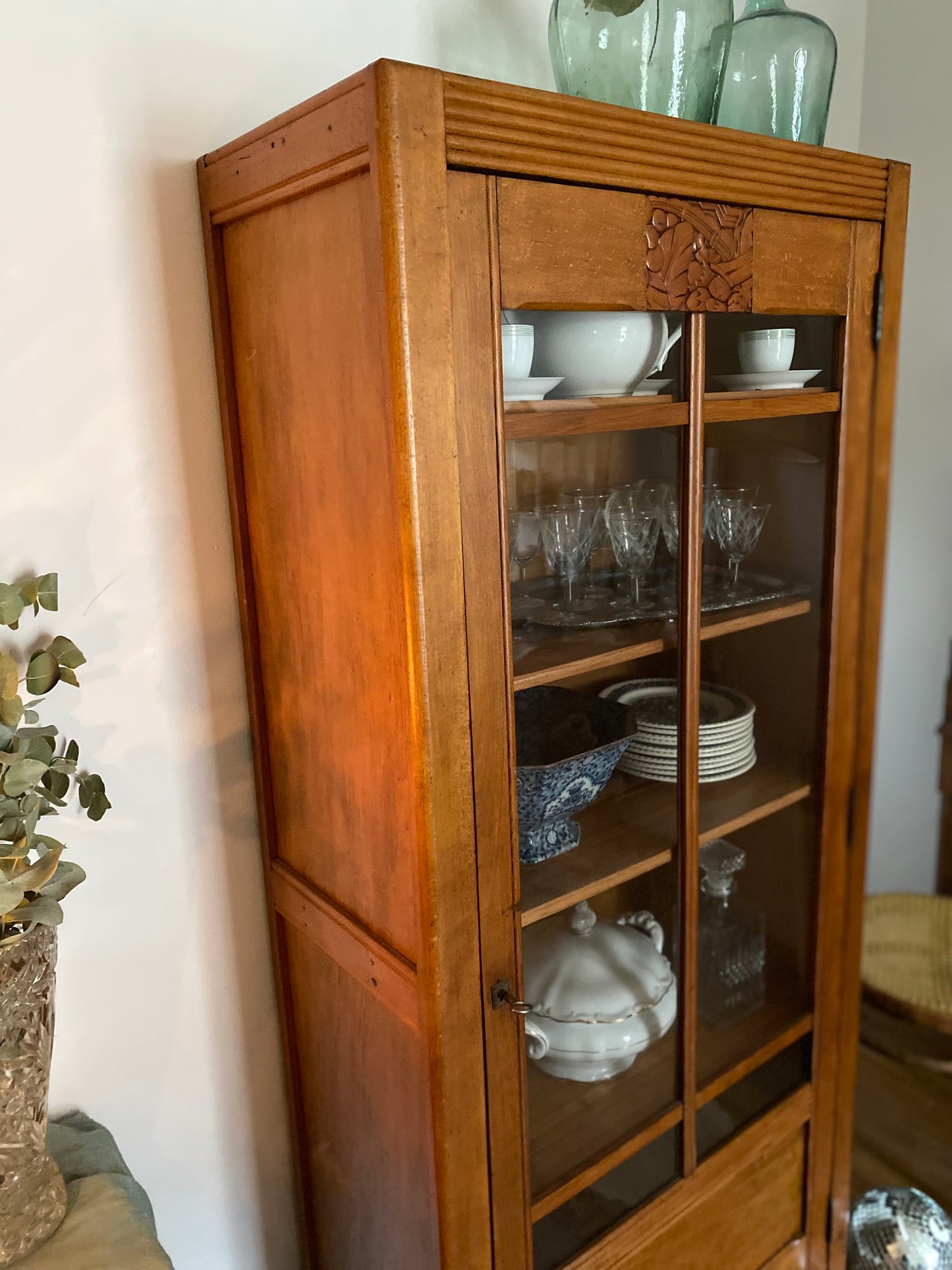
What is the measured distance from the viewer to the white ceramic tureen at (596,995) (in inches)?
38.4

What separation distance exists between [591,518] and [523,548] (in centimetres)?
12

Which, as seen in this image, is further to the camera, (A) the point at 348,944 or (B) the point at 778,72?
(B) the point at 778,72

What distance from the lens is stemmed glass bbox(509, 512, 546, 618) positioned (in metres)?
0.83

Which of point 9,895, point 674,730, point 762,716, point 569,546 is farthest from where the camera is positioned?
point 762,716

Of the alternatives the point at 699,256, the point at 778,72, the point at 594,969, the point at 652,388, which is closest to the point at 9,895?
A: the point at 594,969

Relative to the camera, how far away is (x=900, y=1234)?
146 centimetres

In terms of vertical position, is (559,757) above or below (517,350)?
below

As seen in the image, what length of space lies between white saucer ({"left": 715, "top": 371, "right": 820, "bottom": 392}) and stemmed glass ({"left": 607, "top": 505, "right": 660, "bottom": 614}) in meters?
0.16

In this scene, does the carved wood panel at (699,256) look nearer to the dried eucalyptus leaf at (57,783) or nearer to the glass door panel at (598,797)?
the glass door panel at (598,797)

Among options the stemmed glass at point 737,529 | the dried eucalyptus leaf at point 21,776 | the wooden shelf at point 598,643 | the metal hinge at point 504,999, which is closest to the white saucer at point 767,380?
the stemmed glass at point 737,529

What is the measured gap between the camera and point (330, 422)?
0.81 m

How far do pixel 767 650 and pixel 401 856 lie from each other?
53cm

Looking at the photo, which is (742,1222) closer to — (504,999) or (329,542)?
(504,999)

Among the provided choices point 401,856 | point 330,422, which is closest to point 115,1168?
point 401,856
